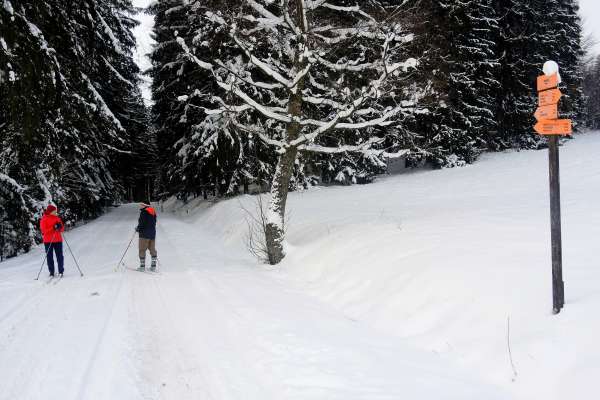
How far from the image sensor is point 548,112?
4.21 metres

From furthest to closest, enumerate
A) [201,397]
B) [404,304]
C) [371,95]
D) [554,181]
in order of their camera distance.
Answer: [371,95] < [404,304] < [554,181] < [201,397]

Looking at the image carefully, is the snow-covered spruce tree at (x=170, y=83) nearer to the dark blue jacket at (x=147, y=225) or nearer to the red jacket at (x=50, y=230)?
the dark blue jacket at (x=147, y=225)

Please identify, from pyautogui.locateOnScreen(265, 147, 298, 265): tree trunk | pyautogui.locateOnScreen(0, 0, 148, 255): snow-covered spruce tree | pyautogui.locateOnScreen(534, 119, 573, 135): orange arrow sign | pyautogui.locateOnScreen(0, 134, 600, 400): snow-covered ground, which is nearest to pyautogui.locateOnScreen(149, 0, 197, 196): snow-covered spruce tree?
pyautogui.locateOnScreen(0, 0, 148, 255): snow-covered spruce tree

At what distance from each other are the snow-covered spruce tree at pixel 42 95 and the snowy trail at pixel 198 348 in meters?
3.20

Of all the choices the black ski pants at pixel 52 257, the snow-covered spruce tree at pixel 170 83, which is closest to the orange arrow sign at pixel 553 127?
the black ski pants at pixel 52 257

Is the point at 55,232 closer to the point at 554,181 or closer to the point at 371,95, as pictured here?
the point at 371,95

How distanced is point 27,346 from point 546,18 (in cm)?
3186

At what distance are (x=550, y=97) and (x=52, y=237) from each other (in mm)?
9672

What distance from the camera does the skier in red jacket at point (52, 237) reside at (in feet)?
30.0

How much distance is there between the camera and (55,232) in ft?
30.7

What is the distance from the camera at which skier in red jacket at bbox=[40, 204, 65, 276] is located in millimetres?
9133

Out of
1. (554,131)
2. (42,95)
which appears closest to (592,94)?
(554,131)

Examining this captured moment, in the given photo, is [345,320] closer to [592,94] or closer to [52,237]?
[52,237]

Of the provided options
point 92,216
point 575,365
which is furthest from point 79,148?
point 92,216
